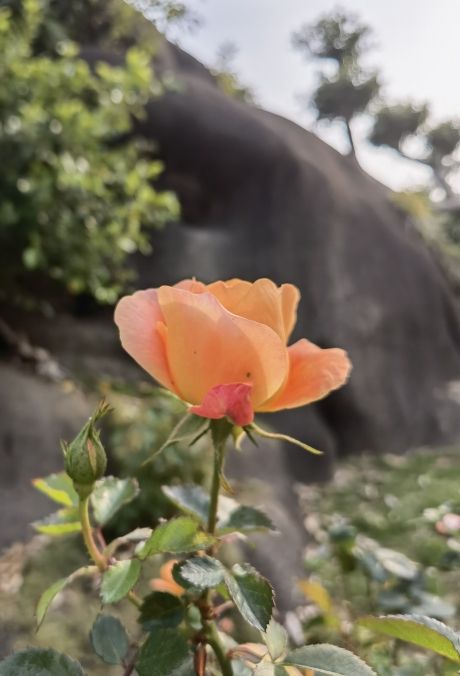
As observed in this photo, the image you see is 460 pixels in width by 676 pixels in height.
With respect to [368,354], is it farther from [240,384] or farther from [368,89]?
[368,89]

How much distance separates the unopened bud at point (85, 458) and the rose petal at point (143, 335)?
0.15ft

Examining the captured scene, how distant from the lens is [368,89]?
26.0 ft

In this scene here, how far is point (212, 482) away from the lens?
411 millimetres

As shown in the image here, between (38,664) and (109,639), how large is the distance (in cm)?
8

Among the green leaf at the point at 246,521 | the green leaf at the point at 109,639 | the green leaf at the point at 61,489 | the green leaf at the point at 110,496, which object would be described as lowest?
the green leaf at the point at 109,639

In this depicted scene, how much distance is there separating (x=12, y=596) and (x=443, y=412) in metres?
4.26

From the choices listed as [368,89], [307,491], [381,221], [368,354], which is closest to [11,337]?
[307,491]

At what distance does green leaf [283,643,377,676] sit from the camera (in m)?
0.33

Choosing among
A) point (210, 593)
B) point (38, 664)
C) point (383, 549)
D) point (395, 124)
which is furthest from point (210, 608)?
point (395, 124)

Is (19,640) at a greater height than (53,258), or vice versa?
(53,258)

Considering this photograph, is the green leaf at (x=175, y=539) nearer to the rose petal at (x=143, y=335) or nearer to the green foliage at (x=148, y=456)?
the rose petal at (x=143, y=335)

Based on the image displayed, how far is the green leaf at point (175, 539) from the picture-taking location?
366 mm

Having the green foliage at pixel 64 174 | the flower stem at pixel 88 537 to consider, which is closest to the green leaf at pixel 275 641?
the flower stem at pixel 88 537

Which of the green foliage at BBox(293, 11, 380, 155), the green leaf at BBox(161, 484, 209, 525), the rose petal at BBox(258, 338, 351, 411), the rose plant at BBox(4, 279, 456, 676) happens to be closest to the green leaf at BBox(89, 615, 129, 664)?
the rose plant at BBox(4, 279, 456, 676)
